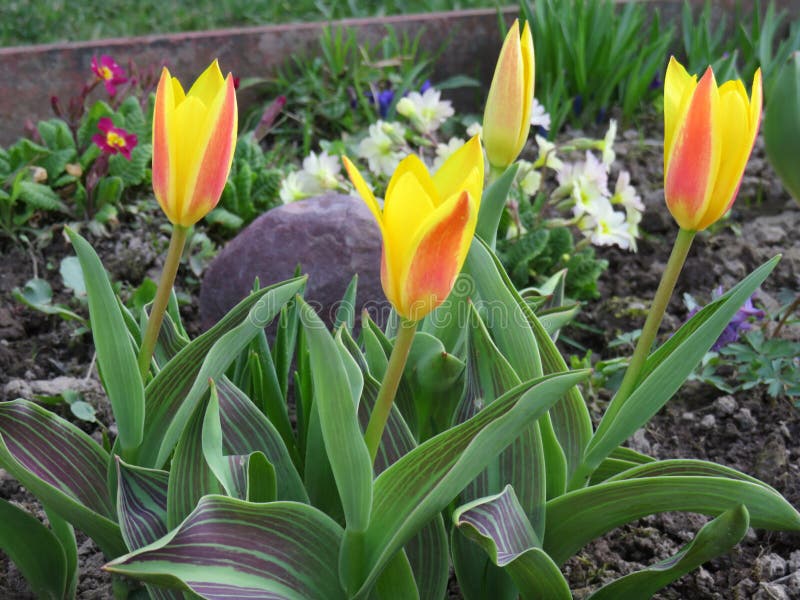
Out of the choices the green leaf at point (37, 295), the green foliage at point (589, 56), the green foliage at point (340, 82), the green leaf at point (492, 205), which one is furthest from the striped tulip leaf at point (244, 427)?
the green foliage at point (589, 56)

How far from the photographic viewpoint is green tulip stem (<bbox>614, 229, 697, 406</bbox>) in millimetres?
1078

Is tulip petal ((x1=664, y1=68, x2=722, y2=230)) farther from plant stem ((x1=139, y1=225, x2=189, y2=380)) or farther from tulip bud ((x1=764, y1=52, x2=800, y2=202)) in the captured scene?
plant stem ((x1=139, y1=225, x2=189, y2=380))

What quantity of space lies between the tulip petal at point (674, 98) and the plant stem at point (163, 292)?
0.53m

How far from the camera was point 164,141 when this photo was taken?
40.5 inches

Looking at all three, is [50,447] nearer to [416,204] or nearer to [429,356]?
[429,356]

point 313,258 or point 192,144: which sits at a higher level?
point 192,144

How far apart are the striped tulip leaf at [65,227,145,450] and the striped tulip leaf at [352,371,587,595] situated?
0.32m

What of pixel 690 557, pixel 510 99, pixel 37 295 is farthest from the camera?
pixel 37 295

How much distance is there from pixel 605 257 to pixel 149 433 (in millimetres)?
1696

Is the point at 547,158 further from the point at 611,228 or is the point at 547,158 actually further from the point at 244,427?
the point at 244,427

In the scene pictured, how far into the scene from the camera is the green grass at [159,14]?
405 centimetres

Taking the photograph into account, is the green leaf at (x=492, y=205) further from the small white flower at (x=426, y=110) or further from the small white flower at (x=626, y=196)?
the small white flower at (x=426, y=110)

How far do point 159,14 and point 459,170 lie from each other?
3.80 m

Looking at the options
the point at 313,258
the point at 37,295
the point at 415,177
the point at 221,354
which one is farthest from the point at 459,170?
the point at 37,295
